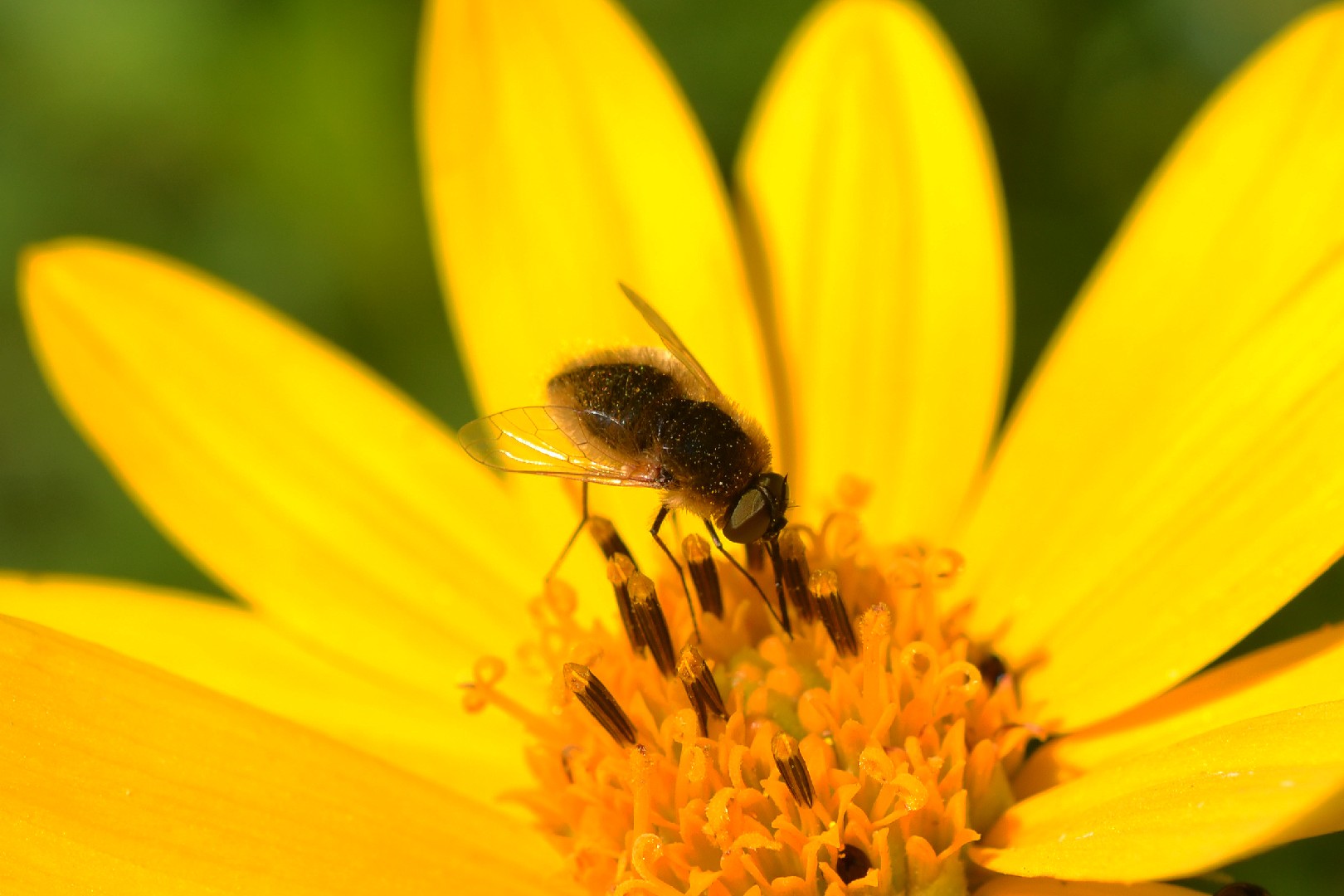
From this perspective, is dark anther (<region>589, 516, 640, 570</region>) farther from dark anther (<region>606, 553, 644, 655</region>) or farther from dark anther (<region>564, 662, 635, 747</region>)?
dark anther (<region>564, 662, 635, 747</region>)

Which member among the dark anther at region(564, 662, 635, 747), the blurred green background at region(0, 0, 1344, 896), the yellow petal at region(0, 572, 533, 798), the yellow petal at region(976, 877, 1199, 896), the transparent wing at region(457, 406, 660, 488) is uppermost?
the blurred green background at region(0, 0, 1344, 896)

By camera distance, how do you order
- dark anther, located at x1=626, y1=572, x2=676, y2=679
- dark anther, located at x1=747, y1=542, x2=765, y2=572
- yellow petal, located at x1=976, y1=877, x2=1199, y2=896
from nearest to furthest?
yellow petal, located at x1=976, y1=877, x2=1199, y2=896 → dark anther, located at x1=626, y1=572, x2=676, y2=679 → dark anther, located at x1=747, y1=542, x2=765, y2=572

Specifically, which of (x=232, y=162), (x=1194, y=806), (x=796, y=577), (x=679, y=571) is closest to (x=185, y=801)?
(x=679, y=571)

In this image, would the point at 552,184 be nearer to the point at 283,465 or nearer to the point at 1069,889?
the point at 283,465

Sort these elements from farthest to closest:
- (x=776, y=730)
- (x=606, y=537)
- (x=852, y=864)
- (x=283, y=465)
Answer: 1. (x=283, y=465)
2. (x=606, y=537)
3. (x=776, y=730)
4. (x=852, y=864)

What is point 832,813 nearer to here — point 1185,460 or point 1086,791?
point 1086,791

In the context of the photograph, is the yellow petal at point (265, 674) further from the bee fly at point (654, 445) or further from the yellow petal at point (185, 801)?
the bee fly at point (654, 445)

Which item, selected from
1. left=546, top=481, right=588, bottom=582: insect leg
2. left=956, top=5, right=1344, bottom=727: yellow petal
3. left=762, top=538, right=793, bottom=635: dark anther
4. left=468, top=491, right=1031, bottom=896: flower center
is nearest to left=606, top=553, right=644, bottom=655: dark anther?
left=468, top=491, right=1031, bottom=896: flower center
